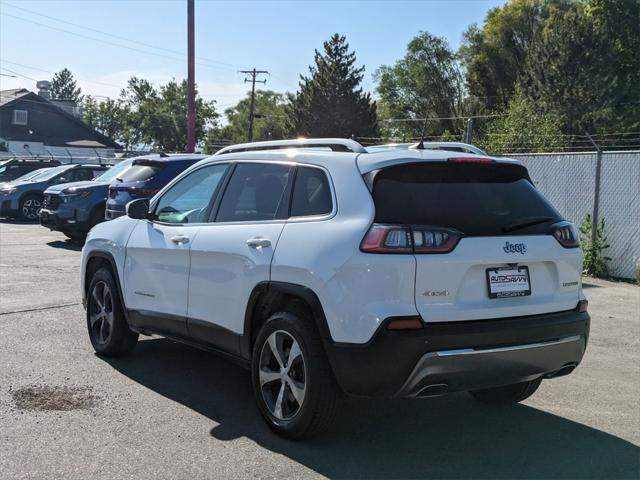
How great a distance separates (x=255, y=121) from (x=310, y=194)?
106 meters

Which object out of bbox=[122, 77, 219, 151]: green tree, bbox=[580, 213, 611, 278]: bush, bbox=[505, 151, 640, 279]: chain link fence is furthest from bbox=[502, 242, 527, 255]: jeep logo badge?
bbox=[122, 77, 219, 151]: green tree

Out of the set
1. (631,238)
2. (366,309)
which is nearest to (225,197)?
(366,309)

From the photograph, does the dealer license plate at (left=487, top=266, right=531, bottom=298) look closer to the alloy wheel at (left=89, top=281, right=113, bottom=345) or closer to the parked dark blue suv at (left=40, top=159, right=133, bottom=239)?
the alloy wheel at (left=89, top=281, right=113, bottom=345)

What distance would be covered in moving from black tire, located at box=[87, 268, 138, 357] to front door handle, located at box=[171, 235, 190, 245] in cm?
104

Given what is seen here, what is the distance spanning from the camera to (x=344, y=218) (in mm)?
4148

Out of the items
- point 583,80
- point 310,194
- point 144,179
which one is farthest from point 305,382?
point 583,80

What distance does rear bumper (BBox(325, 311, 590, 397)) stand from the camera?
152 inches

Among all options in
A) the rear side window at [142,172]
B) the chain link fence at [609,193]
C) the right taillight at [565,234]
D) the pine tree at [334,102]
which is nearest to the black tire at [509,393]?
the right taillight at [565,234]

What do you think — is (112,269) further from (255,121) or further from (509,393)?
(255,121)

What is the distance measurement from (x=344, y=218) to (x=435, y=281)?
64 centimetres

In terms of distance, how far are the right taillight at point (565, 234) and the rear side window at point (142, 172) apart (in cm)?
925

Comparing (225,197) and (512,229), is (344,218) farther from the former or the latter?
(225,197)

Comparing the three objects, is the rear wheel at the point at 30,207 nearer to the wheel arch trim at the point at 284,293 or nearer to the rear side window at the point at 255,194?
the rear side window at the point at 255,194

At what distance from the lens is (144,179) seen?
41.2 feet
